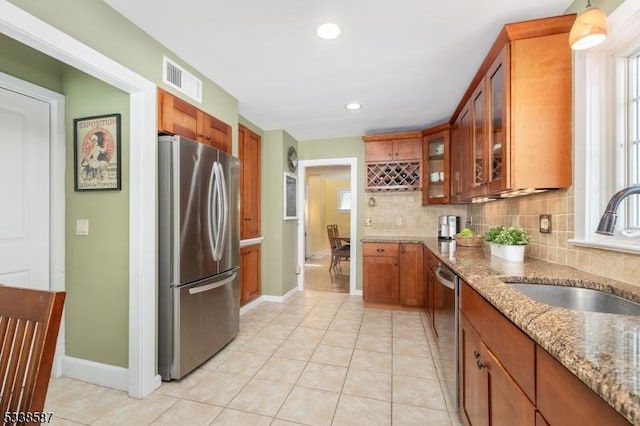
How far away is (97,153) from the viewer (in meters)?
1.98

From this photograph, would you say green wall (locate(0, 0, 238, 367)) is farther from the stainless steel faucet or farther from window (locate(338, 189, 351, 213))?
window (locate(338, 189, 351, 213))

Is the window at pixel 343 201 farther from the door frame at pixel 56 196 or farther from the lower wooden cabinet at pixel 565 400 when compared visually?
the lower wooden cabinet at pixel 565 400

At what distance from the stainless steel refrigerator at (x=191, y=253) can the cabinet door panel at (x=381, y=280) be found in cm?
187

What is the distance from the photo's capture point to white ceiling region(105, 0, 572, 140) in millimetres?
1646

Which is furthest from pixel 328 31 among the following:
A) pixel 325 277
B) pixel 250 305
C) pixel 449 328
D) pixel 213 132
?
pixel 325 277

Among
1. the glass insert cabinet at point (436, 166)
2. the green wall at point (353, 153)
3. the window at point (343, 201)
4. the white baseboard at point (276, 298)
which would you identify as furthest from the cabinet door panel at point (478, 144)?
the window at point (343, 201)

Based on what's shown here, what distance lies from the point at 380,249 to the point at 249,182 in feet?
6.22

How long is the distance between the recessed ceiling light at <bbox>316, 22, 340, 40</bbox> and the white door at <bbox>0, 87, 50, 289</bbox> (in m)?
2.02

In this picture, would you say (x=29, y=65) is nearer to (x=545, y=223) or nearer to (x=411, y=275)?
(x=545, y=223)

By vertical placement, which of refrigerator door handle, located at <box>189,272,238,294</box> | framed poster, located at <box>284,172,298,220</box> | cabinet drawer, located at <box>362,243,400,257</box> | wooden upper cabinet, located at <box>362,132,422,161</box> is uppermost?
wooden upper cabinet, located at <box>362,132,422,161</box>

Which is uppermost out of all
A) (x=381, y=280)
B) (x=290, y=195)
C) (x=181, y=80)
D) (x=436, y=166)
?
(x=181, y=80)

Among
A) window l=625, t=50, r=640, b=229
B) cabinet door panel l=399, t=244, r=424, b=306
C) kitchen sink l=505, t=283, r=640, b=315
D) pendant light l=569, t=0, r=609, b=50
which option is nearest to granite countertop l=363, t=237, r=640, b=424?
kitchen sink l=505, t=283, r=640, b=315

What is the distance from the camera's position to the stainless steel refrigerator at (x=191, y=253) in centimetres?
197

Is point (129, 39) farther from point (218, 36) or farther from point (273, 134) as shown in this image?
point (273, 134)
